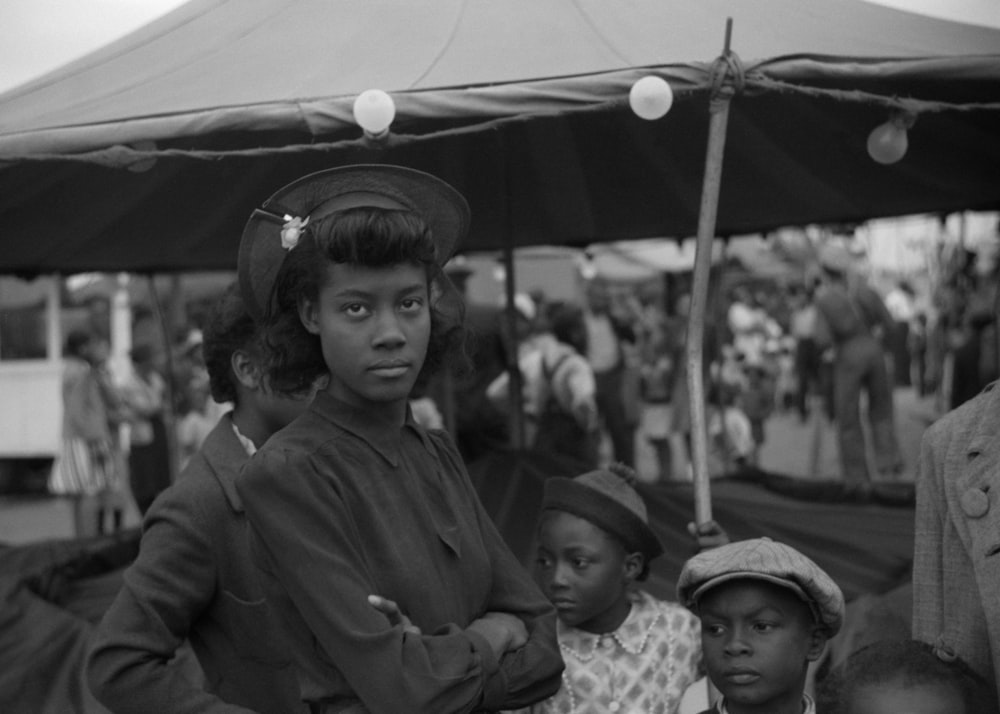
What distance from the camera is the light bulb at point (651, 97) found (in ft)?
10.9

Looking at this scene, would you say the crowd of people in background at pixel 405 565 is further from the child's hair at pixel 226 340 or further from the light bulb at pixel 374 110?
the light bulb at pixel 374 110

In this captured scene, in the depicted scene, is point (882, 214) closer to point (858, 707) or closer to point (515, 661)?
point (858, 707)

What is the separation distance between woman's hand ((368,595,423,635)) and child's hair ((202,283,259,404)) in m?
1.07

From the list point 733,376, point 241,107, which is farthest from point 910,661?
point 733,376

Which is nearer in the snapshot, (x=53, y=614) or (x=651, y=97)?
(x=651, y=97)

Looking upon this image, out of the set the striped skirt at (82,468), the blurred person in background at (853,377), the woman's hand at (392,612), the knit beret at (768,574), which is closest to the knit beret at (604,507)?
the knit beret at (768,574)

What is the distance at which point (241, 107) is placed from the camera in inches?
141

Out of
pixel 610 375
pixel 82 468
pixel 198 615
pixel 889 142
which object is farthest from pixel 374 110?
pixel 610 375

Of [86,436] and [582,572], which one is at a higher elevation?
[582,572]

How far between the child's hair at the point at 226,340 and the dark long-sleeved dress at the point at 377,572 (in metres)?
0.83

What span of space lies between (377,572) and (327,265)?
520mm

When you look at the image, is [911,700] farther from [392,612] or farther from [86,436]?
[86,436]

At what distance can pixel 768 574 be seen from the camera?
260 cm

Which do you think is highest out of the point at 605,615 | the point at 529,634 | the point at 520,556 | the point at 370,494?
the point at 370,494
